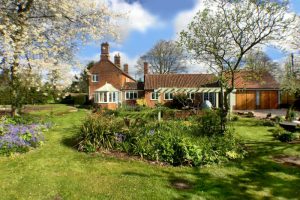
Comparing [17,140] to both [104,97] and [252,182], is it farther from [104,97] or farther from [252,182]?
[104,97]

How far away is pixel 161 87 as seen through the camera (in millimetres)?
39562

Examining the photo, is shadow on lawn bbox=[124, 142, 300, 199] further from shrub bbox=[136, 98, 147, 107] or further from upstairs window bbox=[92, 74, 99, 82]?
upstairs window bbox=[92, 74, 99, 82]

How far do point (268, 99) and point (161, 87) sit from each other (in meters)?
14.7

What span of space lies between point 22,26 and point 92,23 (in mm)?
4551

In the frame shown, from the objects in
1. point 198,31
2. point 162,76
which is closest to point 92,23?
point 198,31

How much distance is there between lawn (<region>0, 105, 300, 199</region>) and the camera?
290 inches

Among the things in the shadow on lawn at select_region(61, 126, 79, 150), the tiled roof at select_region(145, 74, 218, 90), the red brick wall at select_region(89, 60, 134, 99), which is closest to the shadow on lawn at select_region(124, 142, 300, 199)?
the shadow on lawn at select_region(61, 126, 79, 150)

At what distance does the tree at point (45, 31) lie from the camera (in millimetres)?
13164

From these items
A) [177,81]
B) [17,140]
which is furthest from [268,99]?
[17,140]

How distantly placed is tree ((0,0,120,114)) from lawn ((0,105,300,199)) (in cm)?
492

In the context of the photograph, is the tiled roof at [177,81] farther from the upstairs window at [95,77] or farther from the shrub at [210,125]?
the shrub at [210,125]

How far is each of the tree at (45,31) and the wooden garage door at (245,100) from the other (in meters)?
25.1

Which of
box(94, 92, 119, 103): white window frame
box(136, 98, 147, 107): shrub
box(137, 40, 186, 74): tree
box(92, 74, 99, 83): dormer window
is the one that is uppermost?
box(137, 40, 186, 74): tree

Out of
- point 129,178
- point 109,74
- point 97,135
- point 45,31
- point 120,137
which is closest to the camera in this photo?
point 129,178
